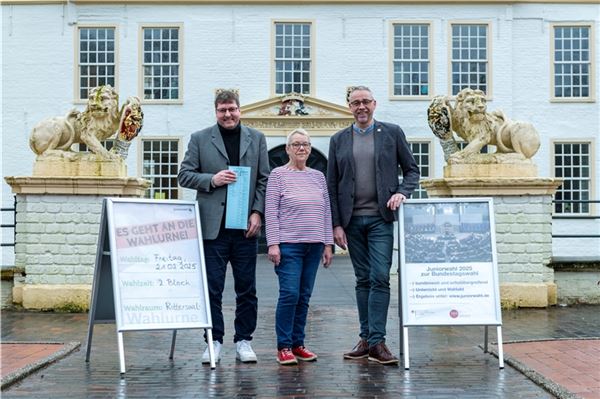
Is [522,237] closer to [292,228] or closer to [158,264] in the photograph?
[292,228]

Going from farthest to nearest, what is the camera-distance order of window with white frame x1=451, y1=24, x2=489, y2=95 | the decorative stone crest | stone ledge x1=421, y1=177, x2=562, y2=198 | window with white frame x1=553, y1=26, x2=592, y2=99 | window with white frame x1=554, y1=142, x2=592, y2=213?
window with white frame x1=553, y1=26, x2=592, y2=99 → window with white frame x1=451, y1=24, x2=489, y2=95 → window with white frame x1=554, y1=142, x2=592, y2=213 → the decorative stone crest → stone ledge x1=421, y1=177, x2=562, y2=198

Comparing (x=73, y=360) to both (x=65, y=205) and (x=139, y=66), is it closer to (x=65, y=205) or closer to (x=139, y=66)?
(x=65, y=205)

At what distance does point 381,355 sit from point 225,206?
1.73 m

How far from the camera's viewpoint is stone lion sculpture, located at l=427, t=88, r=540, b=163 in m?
11.5

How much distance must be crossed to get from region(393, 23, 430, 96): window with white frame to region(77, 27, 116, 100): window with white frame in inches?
337

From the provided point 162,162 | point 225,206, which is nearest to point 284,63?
point 162,162

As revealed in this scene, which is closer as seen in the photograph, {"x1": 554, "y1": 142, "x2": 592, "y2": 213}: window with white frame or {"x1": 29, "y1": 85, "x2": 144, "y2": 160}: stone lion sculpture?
{"x1": 29, "y1": 85, "x2": 144, "y2": 160}: stone lion sculpture

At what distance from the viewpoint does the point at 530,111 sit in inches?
1080

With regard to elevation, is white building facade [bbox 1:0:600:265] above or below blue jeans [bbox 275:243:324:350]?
above

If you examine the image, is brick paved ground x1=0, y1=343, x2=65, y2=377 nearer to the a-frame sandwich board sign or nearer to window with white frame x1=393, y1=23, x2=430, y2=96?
the a-frame sandwich board sign

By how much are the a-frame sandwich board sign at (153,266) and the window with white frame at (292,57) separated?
65.4 ft

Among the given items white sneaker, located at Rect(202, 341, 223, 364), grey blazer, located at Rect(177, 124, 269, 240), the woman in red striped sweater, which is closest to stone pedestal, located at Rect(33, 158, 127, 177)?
grey blazer, located at Rect(177, 124, 269, 240)

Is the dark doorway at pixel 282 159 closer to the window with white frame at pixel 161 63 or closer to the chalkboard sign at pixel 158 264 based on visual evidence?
the window with white frame at pixel 161 63

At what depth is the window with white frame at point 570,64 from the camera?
27672 millimetres
